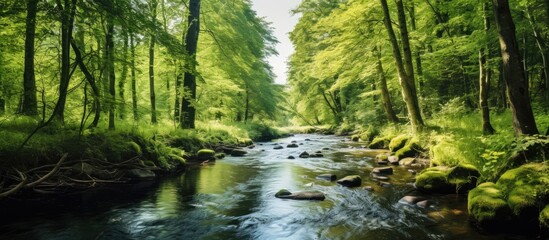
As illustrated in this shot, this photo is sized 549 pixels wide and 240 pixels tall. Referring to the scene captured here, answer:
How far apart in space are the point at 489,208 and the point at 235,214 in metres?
4.51

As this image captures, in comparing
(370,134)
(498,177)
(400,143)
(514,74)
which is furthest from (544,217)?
(370,134)

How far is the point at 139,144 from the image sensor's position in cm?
1027

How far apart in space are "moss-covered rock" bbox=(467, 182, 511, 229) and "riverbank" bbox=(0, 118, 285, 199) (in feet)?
25.7

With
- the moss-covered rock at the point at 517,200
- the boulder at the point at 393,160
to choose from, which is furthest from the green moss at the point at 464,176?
the boulder at the point at 393,160

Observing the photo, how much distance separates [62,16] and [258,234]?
19.2 ft

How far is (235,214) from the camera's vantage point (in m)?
6.52

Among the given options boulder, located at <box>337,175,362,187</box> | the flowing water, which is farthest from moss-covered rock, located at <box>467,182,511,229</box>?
boulder, located at <box>337,175,362,187</box>

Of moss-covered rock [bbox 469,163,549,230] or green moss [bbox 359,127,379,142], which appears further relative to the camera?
green moss [bbox 359,127,379,142]

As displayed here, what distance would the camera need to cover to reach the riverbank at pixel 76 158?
22.1ft

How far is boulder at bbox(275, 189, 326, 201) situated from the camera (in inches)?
293

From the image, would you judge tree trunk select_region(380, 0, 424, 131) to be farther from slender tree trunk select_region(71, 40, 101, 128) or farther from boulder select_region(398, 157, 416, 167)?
slender tree trunk select_region(71, 40, 101, 128)

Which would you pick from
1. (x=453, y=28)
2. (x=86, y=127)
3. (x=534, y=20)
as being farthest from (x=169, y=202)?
(x=453, y=28)

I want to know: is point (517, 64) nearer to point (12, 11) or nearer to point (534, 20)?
point (534, 20)

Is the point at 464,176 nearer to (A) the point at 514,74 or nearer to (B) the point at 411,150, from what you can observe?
(A) the point at 514,74
